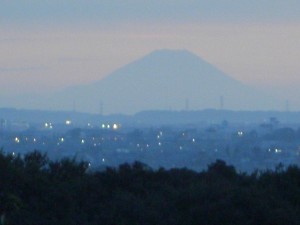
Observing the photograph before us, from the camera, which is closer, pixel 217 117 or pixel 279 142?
pixel 279 142

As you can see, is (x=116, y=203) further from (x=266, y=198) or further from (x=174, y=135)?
(x=174, y=135)

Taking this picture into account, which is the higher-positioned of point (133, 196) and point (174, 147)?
point (174, 147)

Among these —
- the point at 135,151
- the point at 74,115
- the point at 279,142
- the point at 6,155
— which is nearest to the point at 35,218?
the point at 6,155

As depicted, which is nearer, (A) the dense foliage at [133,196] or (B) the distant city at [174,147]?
(A) the dense foliage at [133,196]

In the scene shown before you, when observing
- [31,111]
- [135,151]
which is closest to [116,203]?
[135,151]

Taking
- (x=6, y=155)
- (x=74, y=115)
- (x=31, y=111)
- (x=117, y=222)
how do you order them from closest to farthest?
(x=117, y=222)
(x=6, y=155)
(x=31, y=111)
(x=74, y=115)

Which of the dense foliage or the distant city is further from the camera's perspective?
the distant city

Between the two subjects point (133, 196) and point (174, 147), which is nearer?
point (133, 196)

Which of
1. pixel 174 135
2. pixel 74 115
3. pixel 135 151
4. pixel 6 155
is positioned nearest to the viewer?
pixel 6 155
